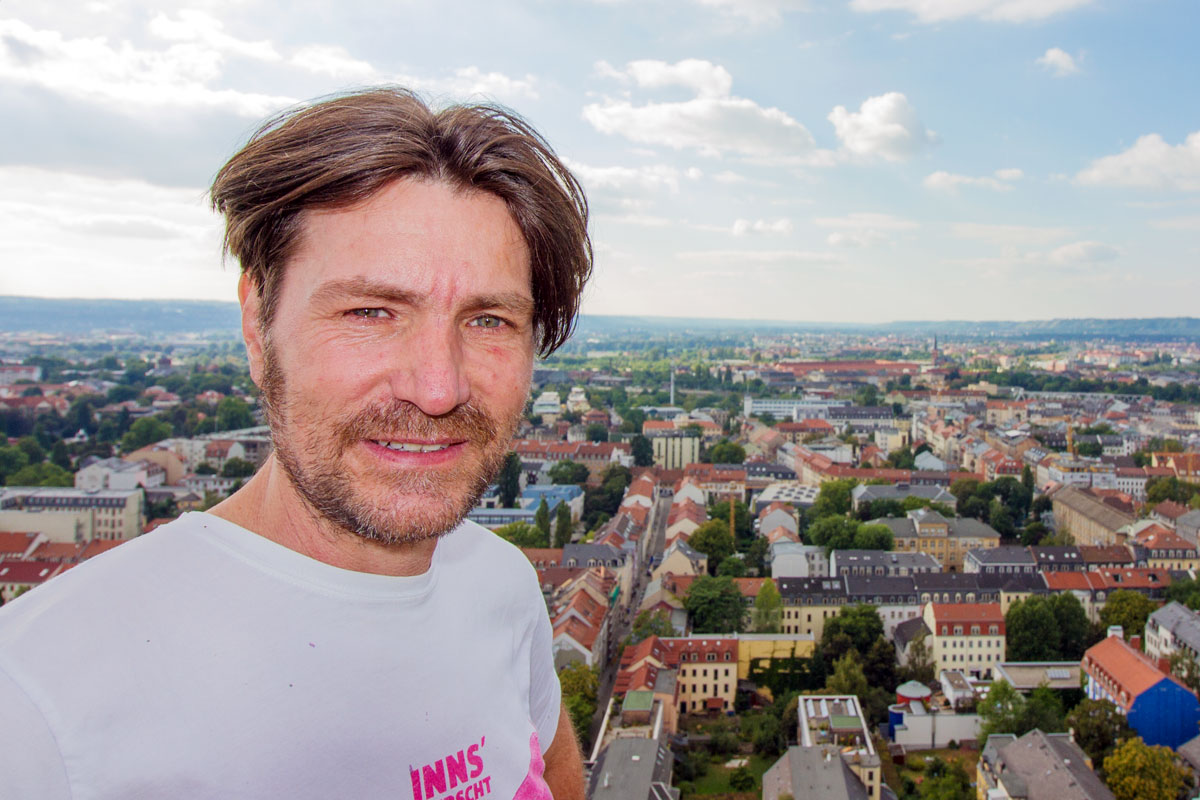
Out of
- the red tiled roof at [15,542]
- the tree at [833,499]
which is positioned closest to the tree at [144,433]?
the red tiled roof at [15,542]

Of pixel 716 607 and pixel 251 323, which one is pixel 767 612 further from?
pixel 251 323

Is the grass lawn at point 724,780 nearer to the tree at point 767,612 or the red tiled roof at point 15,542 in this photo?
the tree at point 767,612

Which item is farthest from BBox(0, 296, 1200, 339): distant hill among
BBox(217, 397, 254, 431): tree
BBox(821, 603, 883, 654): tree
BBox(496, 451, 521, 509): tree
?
BBox(821, 603, 883, 654): tree

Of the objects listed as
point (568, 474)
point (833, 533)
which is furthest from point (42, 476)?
point (833, 533)

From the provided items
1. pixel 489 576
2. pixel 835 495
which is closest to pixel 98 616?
pixel 489 576

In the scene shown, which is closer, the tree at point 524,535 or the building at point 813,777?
the building at point 813,777

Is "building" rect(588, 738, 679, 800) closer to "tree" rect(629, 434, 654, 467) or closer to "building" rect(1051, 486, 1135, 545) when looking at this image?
"building" rect(1051, 486, 1135, 545)
